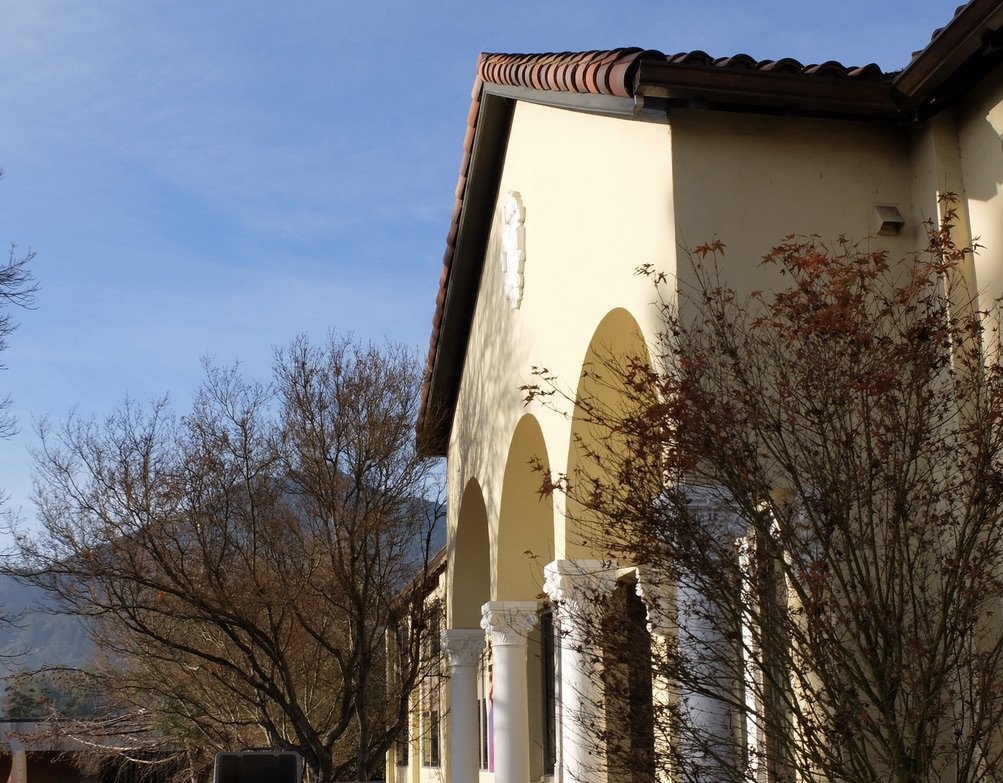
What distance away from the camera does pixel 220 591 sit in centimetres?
1770

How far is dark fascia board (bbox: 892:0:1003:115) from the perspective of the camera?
7863 mm

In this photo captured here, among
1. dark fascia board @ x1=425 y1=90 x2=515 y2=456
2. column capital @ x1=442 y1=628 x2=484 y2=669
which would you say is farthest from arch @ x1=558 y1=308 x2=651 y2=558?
column capital @ x1=442 y1=628 x2=484 y2=669

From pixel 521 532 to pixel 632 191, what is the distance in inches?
230

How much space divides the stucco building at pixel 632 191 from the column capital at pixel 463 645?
141 inches

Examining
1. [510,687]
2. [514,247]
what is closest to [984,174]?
[514,247]

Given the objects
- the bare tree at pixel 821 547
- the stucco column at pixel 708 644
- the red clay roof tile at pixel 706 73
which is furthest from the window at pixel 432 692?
the bare tree at pixel 821 547

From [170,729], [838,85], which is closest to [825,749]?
[838,85]

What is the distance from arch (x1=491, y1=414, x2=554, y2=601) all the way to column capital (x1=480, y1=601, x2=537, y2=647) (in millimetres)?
88

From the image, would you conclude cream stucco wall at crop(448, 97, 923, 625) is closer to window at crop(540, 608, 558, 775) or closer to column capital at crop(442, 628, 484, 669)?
window at crop(540, 608, 558, 775)

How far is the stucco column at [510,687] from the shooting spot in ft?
46.8

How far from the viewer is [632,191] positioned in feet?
31.1

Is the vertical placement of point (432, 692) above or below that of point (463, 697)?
above

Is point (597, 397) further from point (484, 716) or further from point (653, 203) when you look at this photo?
point (484, 716)

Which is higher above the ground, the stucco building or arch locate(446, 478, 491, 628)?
the stucco building
